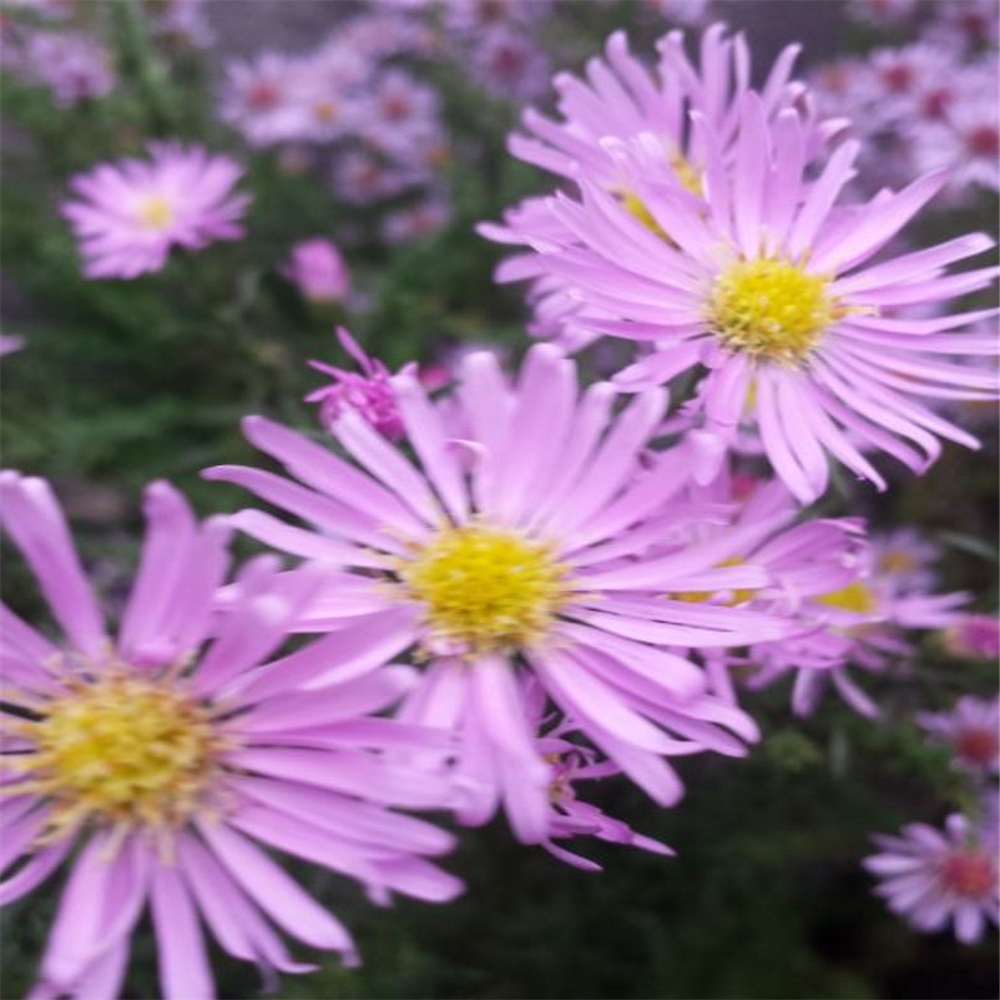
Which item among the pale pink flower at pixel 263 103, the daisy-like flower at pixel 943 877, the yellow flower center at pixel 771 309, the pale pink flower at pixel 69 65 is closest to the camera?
the yellow flower center at pixel 771 309

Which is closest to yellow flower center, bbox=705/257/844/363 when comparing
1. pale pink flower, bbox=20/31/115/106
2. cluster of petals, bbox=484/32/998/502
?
cluster of petals, bbox=484/32/998/502

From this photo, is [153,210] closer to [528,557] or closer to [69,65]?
[69,65]

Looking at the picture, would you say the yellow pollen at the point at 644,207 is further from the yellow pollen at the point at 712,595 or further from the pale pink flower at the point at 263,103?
the pale pink flower at the point at 263,103

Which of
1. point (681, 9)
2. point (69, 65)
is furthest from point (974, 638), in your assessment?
point (69, 65)

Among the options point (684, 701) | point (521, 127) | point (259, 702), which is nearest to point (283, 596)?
point (259, 702)

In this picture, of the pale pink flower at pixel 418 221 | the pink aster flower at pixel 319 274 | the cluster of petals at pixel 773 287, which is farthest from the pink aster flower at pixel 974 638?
the pale pink flower at pixel 418 221

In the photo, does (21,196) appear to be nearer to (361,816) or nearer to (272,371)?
(272,371)
